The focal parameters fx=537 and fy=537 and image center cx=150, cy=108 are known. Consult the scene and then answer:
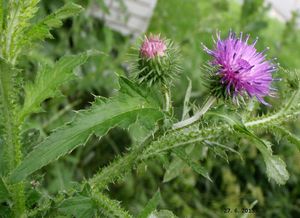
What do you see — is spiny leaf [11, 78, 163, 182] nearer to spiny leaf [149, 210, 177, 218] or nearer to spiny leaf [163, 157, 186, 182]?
spiny leaf [149, 210, 177, 218]

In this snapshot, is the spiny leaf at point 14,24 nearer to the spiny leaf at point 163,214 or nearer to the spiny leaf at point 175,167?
the spiny leaf at point 163,214

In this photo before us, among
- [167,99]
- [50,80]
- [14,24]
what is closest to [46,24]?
[14,24]

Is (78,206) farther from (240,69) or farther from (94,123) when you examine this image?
(240,69)

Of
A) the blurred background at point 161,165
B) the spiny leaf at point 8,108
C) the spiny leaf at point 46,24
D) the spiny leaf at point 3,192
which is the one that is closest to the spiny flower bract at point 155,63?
the spiny leaf at point 46,24

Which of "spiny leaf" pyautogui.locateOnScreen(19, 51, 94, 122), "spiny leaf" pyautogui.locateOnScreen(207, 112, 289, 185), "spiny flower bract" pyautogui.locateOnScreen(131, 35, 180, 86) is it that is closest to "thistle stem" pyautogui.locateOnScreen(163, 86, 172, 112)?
"spiny flower bract" pyautogui.locateOnScreen(131, 35, 180, 86)

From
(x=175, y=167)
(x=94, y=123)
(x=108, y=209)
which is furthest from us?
(x=175, y=167)

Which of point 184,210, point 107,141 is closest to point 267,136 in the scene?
point 184,210

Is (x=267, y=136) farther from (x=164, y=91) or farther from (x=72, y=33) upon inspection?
(x=164, y=91)
